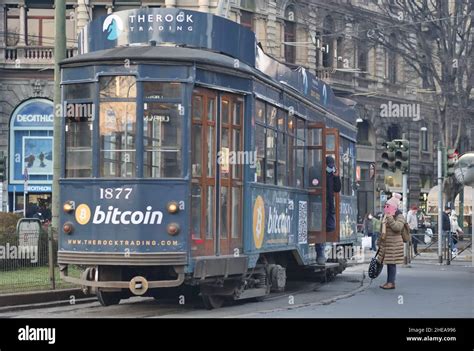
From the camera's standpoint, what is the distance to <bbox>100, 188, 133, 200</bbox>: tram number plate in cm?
1352

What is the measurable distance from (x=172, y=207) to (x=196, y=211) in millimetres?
452

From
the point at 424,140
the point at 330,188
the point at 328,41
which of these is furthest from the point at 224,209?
the point at 424,140

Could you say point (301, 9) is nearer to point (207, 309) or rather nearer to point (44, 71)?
point (44, 71)

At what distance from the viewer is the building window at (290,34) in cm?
4709

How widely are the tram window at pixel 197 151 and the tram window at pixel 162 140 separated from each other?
26 centimetres

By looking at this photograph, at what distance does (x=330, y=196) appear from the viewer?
19.3m

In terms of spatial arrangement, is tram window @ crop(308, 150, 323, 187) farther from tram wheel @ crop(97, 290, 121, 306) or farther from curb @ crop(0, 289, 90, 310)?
tram wheel @ crop(97, 290, 121, 306)

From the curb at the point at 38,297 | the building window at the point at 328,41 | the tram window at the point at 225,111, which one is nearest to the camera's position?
the tram window at the point at 225,111

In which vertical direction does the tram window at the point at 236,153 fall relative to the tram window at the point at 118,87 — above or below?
below

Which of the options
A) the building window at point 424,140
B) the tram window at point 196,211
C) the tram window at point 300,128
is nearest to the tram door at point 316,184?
the tram window at point 300,128

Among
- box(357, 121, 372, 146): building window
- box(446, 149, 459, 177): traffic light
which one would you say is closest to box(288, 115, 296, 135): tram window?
box(446, 149, 459, 177): traffic light

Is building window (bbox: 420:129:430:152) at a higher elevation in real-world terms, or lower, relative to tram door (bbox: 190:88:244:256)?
higher

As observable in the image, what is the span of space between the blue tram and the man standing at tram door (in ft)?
11.9

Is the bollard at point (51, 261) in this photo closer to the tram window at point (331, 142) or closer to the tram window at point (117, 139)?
the tram window at point (117, 139)
